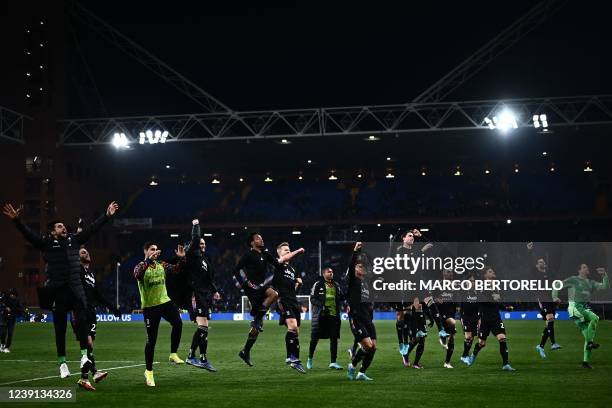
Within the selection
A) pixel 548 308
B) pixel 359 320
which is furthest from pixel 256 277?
pixel 548 308

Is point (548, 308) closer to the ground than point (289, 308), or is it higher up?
closer to the ground

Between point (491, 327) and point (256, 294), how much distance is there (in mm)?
5446

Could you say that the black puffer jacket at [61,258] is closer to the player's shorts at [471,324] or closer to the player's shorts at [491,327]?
the player's shorts at [491,327]

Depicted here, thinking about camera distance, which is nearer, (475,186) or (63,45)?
(63,45)

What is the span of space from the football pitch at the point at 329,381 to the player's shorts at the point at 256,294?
4.78 ft

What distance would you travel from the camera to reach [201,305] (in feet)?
59.4

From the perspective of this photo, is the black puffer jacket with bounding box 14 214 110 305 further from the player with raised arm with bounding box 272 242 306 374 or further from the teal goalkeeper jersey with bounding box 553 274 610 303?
the teal goalkeeper jersey with bounding box 553 274 610 303

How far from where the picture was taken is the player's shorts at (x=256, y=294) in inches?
714

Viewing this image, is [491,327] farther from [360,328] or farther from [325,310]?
[360,328]

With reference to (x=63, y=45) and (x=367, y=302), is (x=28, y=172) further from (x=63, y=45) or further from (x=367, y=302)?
(x=367, y=302)

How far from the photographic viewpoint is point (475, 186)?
7112 centimetres

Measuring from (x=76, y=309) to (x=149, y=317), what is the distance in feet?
4.21

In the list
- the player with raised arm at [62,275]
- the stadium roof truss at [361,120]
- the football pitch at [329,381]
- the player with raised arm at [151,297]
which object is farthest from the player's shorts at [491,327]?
the stadium roof truss at [361,120]

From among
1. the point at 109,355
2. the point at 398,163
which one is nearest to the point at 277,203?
the point at 398,163
